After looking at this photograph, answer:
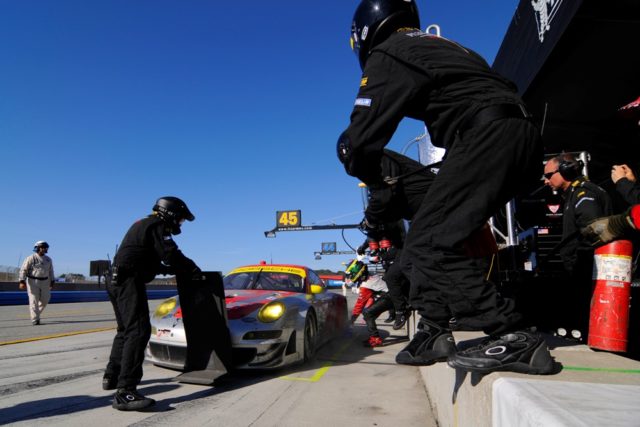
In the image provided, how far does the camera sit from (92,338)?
21.2 feet

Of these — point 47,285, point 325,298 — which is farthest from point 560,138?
point 47,285

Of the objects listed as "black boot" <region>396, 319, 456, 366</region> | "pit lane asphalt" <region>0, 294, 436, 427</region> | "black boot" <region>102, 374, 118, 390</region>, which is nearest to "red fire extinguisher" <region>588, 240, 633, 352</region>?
"black boot" <region>396, 319, 456, 366</region>

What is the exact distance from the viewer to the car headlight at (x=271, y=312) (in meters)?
4.30

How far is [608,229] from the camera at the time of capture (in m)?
2.08

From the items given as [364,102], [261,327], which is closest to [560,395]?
[364,102]

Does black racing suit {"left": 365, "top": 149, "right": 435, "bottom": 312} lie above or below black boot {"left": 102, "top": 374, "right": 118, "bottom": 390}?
above

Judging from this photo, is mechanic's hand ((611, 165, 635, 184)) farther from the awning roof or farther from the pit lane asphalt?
the pit lane asphalt

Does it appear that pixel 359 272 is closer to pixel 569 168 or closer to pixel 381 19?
pixel 569 168

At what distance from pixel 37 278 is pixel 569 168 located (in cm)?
1006

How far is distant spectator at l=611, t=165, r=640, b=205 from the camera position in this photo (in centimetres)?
273

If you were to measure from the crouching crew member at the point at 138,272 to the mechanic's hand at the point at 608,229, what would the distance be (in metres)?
3.22

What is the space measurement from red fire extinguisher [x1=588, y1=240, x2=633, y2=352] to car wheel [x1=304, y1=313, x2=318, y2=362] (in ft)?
10.6

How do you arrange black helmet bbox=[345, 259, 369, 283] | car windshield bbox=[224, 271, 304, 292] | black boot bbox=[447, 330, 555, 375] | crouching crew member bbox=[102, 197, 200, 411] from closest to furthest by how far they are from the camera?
black boot bbox=[447, 330, 555, 375], crouching crew member bbox=[102, 197, 200, 411], car windshield bbox=[224, 271, 304, 292], black helmet bbox=[345, 259, 369, 283]

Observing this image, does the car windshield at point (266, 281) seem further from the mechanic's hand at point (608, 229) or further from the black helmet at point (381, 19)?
the black helmet at point (381, 19)
